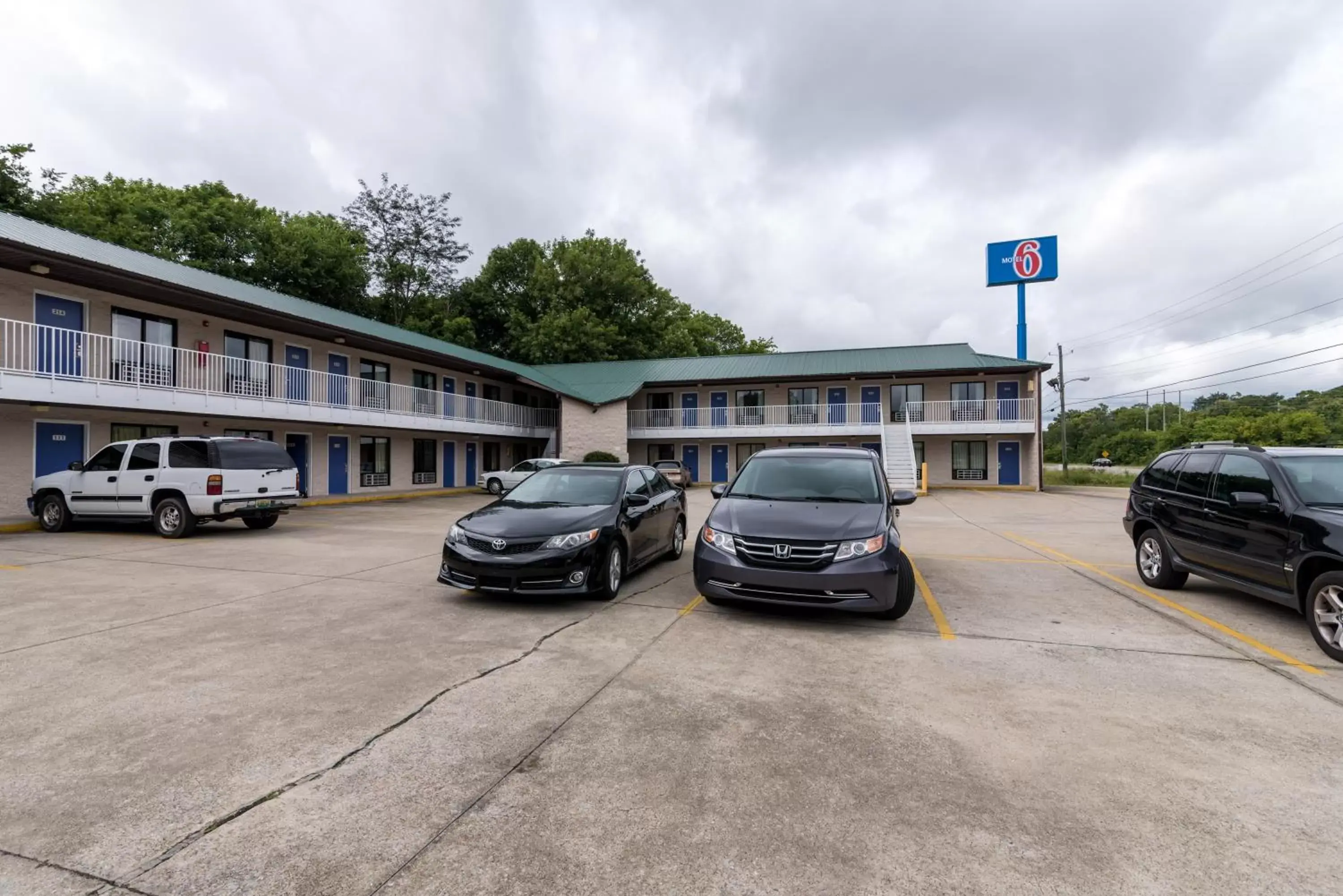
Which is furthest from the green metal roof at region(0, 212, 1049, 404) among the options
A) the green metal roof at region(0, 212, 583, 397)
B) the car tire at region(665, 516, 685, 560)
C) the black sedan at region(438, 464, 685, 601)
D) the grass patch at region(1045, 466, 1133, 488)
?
the car tire at region(665, 516, 685, 560)

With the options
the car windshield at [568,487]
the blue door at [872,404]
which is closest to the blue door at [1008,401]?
the blue door at [872,404]

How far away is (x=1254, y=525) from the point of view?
5621 millimetres

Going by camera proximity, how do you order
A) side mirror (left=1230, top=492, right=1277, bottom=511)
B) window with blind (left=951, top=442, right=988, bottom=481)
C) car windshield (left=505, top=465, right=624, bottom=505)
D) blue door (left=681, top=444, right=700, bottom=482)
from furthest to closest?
blue door (left=681, top=444, right=700, bottom=482) → window with blind (left=951, top=442, right=988, bottom=481) → car windshield (left=505, top=465, right=624, bottom=505) → side mirror (left=1230, top=492, right=1277, bottom=511)

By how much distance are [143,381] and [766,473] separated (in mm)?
15477

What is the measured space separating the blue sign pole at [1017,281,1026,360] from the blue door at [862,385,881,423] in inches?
297

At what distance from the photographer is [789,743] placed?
3264mm

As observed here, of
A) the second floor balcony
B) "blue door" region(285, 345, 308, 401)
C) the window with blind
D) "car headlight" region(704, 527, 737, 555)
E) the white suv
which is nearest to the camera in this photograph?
"car headlight" region(704, 527, 737, 555)

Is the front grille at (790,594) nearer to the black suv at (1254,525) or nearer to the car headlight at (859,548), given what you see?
the car headlight at (859,548)

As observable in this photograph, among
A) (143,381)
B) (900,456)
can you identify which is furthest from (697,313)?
(143,381)

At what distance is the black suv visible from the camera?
487 centimetres

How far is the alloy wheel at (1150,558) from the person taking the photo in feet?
23.6

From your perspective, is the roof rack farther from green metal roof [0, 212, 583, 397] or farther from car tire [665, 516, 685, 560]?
green metal roof [0, 212, 583, 397]

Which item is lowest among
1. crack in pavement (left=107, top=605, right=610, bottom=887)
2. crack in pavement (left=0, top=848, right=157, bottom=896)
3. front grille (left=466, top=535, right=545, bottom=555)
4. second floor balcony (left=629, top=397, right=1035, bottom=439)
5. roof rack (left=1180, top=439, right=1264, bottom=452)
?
crack in pavement (left=107, top=605, right=610, bottom=887)

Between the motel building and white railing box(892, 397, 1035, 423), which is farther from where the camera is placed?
white railing box(892, 397, 1035, 423)
